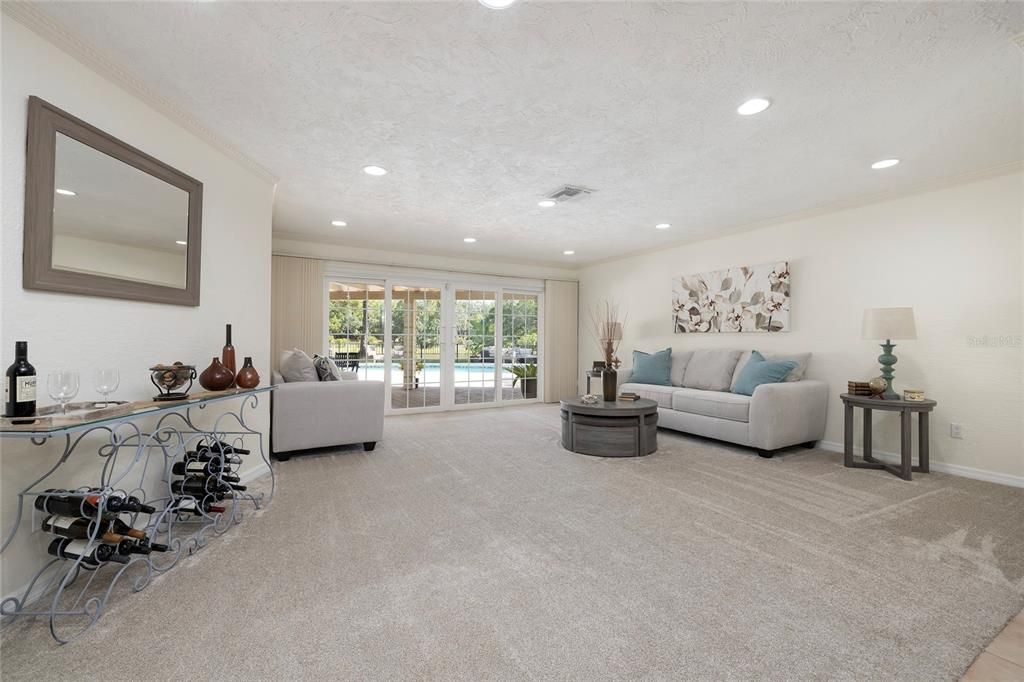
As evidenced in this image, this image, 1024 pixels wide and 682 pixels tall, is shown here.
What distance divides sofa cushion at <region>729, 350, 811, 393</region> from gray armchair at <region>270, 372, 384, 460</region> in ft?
12.1

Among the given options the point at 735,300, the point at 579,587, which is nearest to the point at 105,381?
the point at 579,587

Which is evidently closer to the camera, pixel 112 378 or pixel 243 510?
pixel 112 378

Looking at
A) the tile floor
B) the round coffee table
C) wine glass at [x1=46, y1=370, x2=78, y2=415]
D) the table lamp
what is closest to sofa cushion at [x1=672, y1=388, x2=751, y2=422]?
the round coffee table

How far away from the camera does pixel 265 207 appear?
3.53 meters

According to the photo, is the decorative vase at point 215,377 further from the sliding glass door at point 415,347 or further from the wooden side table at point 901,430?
the wooden side table at point 901,430

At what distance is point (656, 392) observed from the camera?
5117 millimetres

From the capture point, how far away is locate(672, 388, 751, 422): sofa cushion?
413cm

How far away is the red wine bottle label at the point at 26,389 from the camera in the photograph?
62.6 inches

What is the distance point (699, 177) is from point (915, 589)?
290cm

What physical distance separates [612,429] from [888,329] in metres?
2.29

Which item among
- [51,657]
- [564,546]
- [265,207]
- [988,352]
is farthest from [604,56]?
[988,352]

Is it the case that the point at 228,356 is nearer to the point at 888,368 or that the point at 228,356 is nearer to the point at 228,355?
the point at 228,355

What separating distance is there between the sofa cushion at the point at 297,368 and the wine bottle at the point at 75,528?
2.47 meters

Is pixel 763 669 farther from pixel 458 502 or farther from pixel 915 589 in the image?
pixel 458 502
